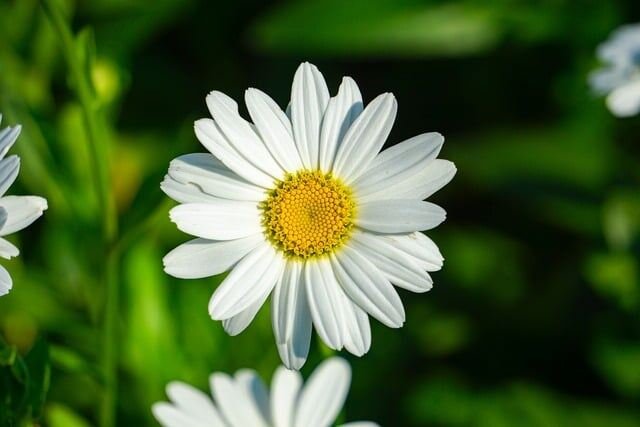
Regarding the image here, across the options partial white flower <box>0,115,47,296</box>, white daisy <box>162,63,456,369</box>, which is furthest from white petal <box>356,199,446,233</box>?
partial white flower <box>0,115,47,296</box>

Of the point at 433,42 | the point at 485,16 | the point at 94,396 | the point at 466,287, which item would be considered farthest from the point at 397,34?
the point at 94,396

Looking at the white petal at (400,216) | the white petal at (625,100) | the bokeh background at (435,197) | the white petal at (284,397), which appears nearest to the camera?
the white petal at (400,216)

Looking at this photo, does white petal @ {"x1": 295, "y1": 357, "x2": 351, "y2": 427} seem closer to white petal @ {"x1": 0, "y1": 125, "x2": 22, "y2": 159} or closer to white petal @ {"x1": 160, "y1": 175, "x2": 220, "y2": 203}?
white petal @ {"x1": 160, "y1": 175, "x2": 220, "y2": 203}

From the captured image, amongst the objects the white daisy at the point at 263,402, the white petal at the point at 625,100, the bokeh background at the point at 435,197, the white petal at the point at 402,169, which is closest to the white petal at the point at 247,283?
the white petal at the point at 402,169

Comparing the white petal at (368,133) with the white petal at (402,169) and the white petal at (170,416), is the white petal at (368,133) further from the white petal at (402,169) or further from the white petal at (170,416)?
the white petal at (170,416)

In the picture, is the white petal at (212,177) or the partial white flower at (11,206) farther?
the white petal at (212,177)

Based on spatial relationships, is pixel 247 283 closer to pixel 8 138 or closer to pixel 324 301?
pixel 324 301

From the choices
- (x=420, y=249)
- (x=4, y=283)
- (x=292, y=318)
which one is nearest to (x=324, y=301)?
(x=292, y=318)

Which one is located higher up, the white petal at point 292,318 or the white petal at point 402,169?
the white petal at point 402,169
